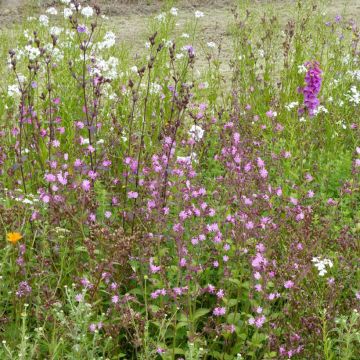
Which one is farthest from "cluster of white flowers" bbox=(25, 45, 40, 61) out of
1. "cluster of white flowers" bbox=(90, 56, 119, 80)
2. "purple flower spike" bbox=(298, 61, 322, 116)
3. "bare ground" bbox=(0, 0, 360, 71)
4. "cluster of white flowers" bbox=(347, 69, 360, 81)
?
"bare ground" bbox=(0, 0, 360, 71)

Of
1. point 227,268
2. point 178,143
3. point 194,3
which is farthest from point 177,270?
point 194,3

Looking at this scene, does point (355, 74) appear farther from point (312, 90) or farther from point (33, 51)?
point (33, 51)

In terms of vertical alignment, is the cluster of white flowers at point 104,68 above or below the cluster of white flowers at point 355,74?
above

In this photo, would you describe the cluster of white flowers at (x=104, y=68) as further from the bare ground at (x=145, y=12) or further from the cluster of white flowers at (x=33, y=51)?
the bare ground at (x=145, y=12)

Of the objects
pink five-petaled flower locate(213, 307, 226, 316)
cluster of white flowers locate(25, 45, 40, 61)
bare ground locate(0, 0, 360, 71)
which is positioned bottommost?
pink five-petaled flower locate(213, 307, 226, 316)

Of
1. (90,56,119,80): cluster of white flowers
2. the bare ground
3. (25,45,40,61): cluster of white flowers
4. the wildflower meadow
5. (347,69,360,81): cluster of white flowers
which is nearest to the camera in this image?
the wildflower meadow

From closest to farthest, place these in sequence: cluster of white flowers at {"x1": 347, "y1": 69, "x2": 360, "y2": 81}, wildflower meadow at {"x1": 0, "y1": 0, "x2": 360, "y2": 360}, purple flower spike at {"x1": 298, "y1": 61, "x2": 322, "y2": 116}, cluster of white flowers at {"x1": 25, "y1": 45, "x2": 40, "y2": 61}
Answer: wildflower meadow at {"x1": 0, "y1": 0, "x2": 360, "y2": 360}
cluster of white flowers at {"x1": 25, "y1": 45, "x2": 40, "y2": 61}
purple flower spike at {"x1": 298, "y1": 61, "x2": 322, "y2": 116}
cluster of white flowers at {"x1": 347, "y1": 69, "x2": 360, "y2": 81}

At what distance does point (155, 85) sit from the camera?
17.7 feet

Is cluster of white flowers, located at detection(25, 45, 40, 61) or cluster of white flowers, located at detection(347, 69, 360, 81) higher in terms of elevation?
cluster of white flowers, located at detection(25, 45, 40, 61)

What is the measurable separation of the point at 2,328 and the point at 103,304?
48cm

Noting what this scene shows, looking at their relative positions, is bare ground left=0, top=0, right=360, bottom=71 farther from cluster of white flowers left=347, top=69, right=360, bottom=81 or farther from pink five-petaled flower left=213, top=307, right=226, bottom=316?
pink five-petaled flower left=213, top=307, right=226, bottom=316

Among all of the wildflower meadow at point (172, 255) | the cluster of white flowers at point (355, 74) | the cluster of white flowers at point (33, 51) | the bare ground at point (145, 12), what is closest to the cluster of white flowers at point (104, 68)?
the wildflower meadow at point (172, 255)

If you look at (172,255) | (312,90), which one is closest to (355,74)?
(312,90)

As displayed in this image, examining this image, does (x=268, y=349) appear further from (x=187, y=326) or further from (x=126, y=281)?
(x=126, y=281)
